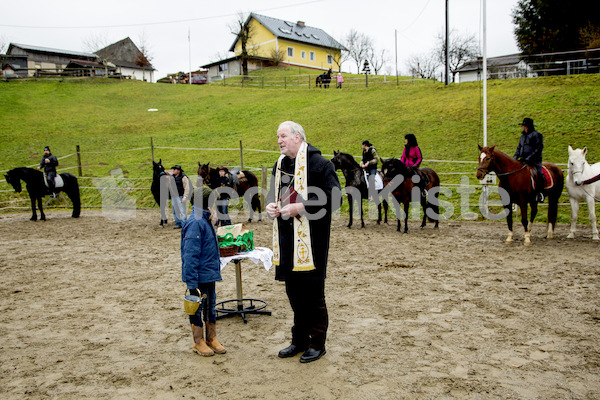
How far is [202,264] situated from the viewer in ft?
13.8

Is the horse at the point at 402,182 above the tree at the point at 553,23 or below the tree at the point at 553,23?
below

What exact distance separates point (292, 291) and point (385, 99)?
25.8 meters

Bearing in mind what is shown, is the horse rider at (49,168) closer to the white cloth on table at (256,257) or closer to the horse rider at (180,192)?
the horse rider at (180,192)

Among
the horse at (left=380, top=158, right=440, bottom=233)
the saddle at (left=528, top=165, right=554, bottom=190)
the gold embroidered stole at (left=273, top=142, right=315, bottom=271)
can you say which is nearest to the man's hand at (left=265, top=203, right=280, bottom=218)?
the gold embroidered stole at (left=273, top=142, right=315, bottom=271)

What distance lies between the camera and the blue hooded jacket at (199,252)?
13.3 feet

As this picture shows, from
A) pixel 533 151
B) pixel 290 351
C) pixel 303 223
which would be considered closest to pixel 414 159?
pixel 533 151

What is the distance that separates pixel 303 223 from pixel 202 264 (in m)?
1.12

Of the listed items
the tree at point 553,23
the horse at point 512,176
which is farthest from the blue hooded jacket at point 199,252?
the tree at point 553,23

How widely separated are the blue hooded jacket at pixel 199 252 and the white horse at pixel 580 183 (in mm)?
8173

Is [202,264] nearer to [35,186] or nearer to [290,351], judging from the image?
[290,351]

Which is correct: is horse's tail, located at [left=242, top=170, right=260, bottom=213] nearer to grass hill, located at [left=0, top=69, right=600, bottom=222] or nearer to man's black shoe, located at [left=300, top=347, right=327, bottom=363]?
grass hill, located at [left=0, top=69, right=600, bottom=222]

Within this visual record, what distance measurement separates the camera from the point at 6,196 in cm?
1712

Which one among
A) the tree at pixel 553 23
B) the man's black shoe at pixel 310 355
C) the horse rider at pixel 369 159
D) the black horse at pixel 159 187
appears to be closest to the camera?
the man's black shoe at pixel 310 355

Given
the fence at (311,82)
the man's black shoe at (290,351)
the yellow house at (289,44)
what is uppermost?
the yellow house at (289,44)
